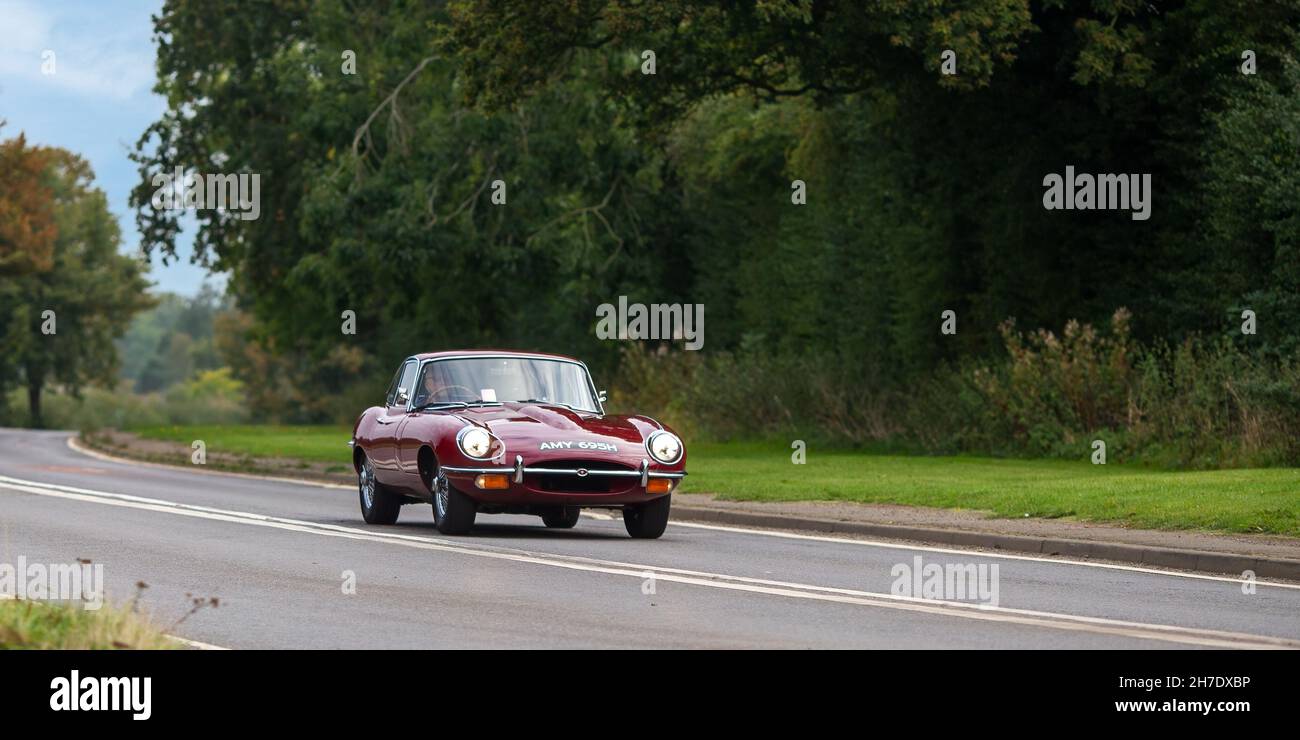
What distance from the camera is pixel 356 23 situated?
171 feet

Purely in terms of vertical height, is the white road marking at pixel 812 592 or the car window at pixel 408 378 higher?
the car window at pixel 408 378

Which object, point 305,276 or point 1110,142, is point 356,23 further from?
point 1110,142

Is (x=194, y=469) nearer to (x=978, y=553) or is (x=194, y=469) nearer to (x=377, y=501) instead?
(x=377, y=501)

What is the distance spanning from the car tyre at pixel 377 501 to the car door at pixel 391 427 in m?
0.16

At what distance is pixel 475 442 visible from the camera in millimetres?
16656

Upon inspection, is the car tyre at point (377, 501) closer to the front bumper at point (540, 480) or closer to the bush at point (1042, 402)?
the front bumper at point (540, 480)

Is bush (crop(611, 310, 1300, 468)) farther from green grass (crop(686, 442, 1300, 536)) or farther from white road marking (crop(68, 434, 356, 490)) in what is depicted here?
white road marking (crop(68, 434, 356, 490))

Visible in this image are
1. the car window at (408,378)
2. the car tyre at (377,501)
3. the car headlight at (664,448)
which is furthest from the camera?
the car tyre at (377,501)

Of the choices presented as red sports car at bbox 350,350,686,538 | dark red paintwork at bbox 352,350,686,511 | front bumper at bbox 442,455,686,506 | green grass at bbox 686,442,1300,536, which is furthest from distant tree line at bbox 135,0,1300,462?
front bumper at bbox 442,455,686,506

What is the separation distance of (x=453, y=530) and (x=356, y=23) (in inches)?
1454

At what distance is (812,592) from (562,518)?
→ 263 inches

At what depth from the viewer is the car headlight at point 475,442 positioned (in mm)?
16594

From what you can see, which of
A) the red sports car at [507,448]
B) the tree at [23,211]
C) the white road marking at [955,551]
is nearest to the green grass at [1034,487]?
the white road marking at [955,551]

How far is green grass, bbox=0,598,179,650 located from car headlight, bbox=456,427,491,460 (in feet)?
22.7
